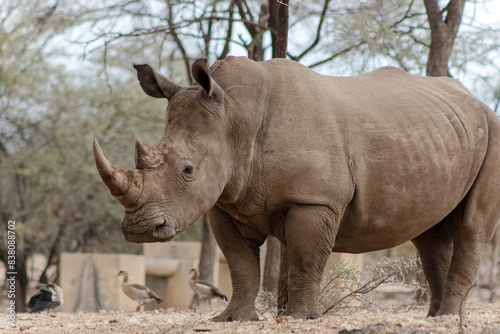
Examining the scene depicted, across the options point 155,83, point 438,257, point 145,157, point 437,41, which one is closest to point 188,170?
point 145,157

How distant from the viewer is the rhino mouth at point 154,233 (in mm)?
4340

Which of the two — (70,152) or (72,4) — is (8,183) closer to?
(70,152)

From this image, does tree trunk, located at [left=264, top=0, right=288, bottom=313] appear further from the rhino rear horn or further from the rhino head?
the rhino rear horn

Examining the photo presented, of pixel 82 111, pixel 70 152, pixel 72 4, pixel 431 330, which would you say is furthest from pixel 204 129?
pixel 82 111

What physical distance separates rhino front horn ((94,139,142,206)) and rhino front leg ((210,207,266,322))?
1165 mm

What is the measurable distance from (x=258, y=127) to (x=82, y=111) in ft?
49.0

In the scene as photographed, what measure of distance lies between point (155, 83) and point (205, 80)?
63cm

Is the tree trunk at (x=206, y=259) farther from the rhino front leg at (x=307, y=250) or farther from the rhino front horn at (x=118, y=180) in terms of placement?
the rhino front horn at (x=118, y=180)

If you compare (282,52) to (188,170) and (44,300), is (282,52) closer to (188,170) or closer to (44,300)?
(188,170)

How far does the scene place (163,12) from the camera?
10719 mm

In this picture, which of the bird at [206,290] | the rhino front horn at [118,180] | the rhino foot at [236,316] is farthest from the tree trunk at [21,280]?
the rhino front horn at [118,180]

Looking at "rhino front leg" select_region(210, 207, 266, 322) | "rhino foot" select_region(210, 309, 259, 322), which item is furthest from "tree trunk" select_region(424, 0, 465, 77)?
"rhino foot" select_region(210, 309, 259, 322)

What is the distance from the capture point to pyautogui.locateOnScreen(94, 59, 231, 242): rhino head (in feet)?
14.2

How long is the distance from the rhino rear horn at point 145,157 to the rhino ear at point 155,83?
711mm
